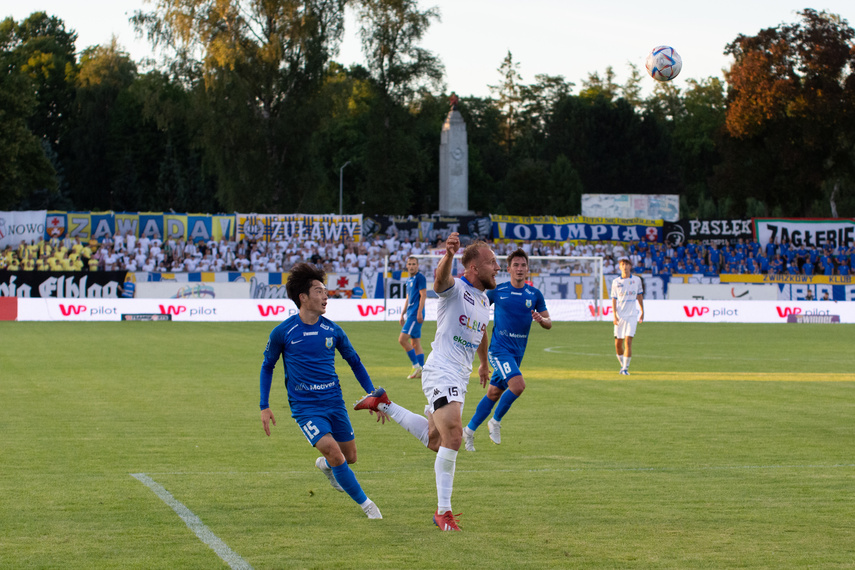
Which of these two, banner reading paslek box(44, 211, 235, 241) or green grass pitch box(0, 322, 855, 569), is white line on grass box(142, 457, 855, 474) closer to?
green grass pitch box(0, 322, 855, 569)

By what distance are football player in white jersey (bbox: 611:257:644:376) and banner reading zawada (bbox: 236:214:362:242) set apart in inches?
1207

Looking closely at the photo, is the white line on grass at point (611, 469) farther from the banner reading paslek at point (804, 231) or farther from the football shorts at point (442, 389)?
the banner reading paslek at point (804, 231)

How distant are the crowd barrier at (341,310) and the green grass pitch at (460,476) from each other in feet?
61.3

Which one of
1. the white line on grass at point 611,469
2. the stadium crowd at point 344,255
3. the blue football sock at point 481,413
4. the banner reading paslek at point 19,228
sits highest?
the banner reading paslek at point 19,228

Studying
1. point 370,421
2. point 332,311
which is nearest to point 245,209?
point 332,311

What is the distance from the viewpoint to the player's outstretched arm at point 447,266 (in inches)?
275

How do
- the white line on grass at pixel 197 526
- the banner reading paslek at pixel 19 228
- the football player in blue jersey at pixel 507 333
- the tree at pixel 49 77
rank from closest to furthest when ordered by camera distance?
the white line on grass at pixel 197 526
the football player in blue jersey at pixel 507 333
the banner reading paslek at pixel 19 228
the tree at pixel 49 77

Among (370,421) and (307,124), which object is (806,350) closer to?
(370,421)

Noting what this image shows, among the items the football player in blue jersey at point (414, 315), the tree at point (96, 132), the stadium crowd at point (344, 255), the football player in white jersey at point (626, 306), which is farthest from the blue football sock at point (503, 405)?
the tree at point (96, 132)

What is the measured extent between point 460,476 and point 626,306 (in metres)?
11.2

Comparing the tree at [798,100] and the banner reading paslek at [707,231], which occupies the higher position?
the tree at [798,100]

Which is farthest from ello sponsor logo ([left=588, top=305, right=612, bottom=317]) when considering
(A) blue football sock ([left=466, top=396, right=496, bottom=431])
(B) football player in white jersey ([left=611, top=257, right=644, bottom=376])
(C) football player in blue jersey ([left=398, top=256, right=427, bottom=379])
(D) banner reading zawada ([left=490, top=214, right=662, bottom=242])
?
(A) blue football sock ([left=466, top=396, right=496, bottom=431])

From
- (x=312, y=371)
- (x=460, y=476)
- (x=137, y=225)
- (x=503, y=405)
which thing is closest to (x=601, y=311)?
(x=137, y=225)

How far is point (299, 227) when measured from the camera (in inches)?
1965
